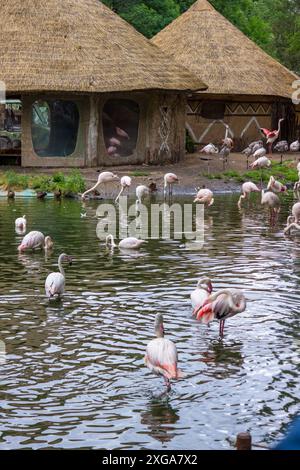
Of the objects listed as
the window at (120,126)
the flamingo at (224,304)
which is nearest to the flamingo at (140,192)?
the window at (120,126)

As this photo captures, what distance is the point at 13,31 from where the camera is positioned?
29.5 meters

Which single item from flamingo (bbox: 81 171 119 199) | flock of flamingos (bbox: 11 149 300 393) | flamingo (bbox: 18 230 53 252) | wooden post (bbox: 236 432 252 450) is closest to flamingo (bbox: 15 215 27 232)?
flock of flamingos (bbox: 11 149 300 393)

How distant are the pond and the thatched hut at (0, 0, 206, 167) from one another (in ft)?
38.6

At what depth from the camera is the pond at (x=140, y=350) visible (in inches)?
324

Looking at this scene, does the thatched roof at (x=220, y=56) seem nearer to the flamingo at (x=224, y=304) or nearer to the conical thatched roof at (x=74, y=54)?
the conical thatched roof at (x=74, y=54)

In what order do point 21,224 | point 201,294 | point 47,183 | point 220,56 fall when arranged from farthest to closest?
point 220,56
point 47,183
point 21,224
point 201,294

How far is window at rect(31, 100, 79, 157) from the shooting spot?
30.0m

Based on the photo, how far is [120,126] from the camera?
30.6m

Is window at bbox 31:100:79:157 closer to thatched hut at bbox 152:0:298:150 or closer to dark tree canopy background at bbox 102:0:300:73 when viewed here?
thatched hut at bbox 152:0:298:150

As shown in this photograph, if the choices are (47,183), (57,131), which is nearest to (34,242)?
(47,183)

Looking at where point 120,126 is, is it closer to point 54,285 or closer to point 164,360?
point 54,285

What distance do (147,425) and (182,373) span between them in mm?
987

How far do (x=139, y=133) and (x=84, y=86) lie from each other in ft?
10.8

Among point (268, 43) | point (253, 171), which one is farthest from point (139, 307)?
point (268, 43)
